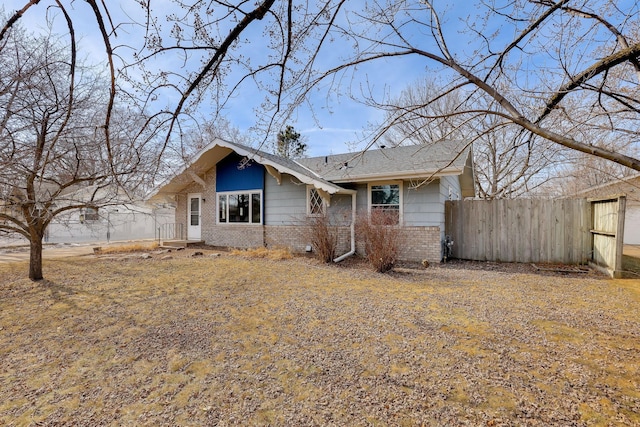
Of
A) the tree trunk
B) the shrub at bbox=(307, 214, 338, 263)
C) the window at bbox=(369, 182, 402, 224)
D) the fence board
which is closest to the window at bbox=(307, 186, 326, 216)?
the shrub at bbox=(307, 214, 338, 263)

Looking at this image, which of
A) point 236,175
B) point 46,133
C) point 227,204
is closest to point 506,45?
point 46,133

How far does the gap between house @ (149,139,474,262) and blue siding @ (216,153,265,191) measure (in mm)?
41

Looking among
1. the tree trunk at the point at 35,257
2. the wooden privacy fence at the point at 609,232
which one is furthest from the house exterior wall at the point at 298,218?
the tree trunk at the point at 35,257

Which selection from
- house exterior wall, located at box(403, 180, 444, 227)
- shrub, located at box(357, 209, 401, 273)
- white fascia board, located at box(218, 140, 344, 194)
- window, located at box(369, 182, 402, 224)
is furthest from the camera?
window, located at box(369, 182, 402, 224)

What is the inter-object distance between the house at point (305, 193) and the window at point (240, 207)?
41 mm

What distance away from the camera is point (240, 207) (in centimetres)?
1283

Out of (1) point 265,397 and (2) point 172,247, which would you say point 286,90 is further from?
(2) point 172,247

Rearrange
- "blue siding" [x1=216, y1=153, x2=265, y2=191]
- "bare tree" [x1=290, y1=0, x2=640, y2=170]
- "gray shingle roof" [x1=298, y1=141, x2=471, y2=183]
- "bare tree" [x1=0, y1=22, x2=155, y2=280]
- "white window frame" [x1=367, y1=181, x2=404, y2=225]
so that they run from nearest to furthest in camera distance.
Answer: "bare tree" [x1=290, y1=0, x2=640, y2=170] < "bare tree" [x1=0, y1=22, x2=155, y2=280] < "gray shingle roof" [x1=298, y1=141, x2=471, y2=183] < "white window frame" [x1=367, y1=181, x2=404, y2=225] < "blue siding" [x1=216, y1=153, x2=265, y2=191]

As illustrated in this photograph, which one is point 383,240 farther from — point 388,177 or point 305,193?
point 305,193

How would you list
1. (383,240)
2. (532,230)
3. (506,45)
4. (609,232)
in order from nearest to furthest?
(506,45) < (609,232) < (383,240) < (532,230)

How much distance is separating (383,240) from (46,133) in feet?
23.3

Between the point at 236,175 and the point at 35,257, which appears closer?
the point at 35,257

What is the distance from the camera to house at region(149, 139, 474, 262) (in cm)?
935

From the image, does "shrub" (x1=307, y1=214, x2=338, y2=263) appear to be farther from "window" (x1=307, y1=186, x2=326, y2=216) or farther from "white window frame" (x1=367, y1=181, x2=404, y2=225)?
"window" (x1=307, y1=186, x2=326, y2=216)
